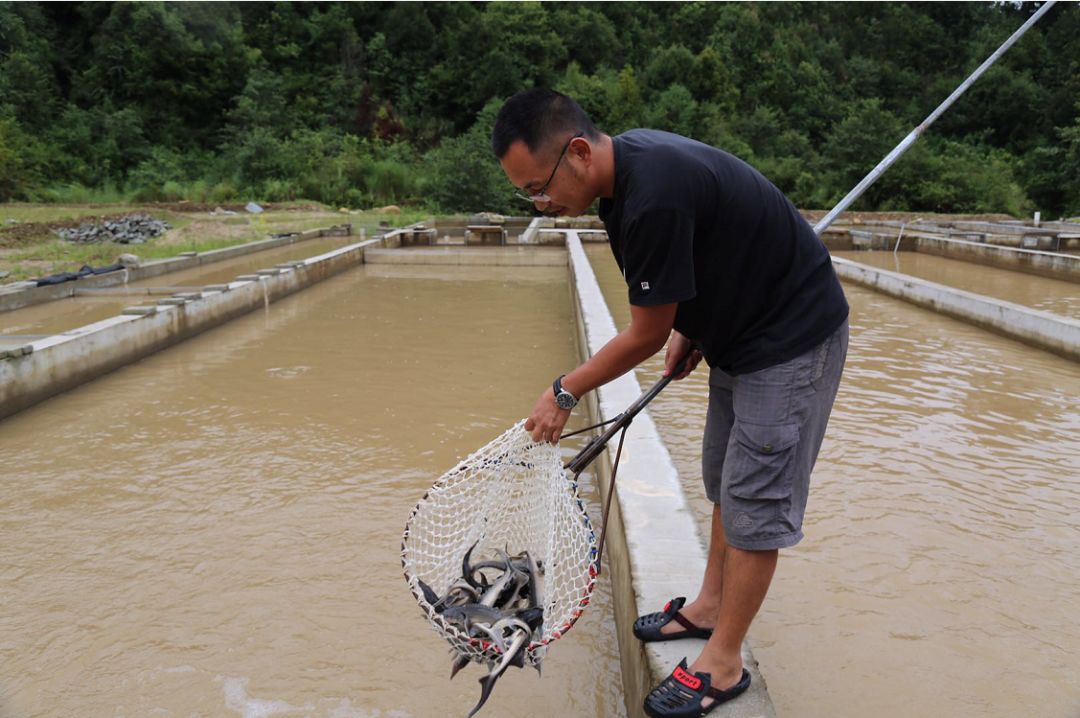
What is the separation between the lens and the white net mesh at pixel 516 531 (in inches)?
75.4

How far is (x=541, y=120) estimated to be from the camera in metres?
1.73

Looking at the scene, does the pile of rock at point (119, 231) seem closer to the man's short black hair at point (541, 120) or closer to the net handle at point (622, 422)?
the net handle at point (622, 422)

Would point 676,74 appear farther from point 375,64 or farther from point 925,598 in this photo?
point 925,598

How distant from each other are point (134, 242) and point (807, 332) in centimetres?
1625

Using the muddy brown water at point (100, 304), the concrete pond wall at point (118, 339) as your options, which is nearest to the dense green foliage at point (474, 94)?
the muddy brown water at point (100, 304)

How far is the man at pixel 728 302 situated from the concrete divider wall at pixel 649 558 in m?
0.16

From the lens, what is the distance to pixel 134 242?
50.5ft

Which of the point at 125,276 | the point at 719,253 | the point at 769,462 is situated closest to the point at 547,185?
the point at 719,253

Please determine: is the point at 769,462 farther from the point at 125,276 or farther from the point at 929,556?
the point at 125,276

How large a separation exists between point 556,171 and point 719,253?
408mm

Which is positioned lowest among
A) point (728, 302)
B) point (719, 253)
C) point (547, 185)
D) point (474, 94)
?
point (728, 302)

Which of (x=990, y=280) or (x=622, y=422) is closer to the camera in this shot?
(x=622, y=422)

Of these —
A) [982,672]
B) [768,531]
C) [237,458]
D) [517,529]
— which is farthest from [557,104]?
[237,458]

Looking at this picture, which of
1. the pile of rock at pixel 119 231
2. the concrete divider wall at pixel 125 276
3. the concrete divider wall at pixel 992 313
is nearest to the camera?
the concrete divider wall at pixel 992 313
